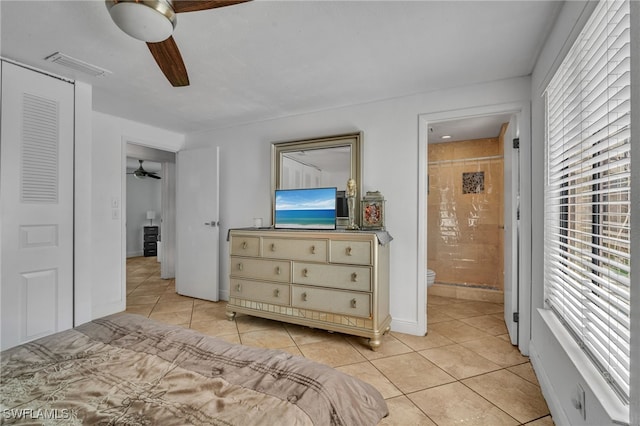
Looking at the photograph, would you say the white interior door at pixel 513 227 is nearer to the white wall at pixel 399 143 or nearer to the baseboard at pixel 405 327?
the white wall at pixel 399 143

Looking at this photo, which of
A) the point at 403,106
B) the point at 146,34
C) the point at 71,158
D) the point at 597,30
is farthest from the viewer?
the point at 403,106

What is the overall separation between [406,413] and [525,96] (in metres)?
2.52

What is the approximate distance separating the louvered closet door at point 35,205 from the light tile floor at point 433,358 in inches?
42.6

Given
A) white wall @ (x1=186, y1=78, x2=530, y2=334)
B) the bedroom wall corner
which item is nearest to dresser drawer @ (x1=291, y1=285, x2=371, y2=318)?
white wall @ (x1=186, y1=78, x2=530, y2=334)

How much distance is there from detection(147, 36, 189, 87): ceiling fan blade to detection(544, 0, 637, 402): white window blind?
1947 millimetres

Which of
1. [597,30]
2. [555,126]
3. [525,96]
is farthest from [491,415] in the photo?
[525,96]

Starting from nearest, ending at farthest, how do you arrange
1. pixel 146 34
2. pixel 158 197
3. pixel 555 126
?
pixel 146 34, pixel 555 126, pixel 158 197

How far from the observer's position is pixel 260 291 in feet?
10.1

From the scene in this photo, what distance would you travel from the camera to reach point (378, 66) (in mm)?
2354

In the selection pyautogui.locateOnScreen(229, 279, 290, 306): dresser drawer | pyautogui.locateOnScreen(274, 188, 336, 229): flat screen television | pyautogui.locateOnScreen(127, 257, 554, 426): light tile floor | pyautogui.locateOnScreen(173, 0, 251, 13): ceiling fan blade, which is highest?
pyautogui.locateOnScreen(173, 0, 251, 13): ceiling fan blade

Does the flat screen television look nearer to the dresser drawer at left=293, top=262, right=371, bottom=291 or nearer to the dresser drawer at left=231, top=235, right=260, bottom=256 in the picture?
the dresser drawer at left=231, top=235, right=260, bottom=256

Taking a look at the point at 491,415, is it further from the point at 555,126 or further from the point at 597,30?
the point at 597,30

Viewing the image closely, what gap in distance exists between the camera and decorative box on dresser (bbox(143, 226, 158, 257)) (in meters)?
7.85

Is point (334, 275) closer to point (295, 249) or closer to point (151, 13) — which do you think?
point (295, 249)
